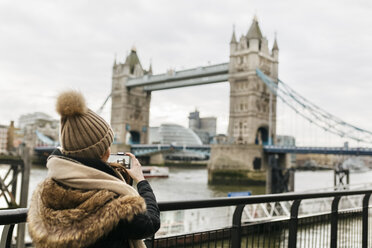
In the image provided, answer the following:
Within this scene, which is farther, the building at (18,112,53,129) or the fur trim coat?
the building at (18,112,53,129)

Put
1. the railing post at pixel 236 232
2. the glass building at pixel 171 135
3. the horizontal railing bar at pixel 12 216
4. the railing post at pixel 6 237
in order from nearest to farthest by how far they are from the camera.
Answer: the horizontal railing bar at pixel 12 216, the railing post at pixel 6 237, the railing post at pixel 236 232, the glass building at pixel 171 135

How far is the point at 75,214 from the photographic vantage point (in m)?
1.20

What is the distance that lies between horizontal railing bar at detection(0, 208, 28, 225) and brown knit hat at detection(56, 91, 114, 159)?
358 millimetres

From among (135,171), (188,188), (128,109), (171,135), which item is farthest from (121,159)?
(171,135)

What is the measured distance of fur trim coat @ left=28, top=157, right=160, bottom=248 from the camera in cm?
120

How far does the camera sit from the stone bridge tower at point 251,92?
3694 centimetres

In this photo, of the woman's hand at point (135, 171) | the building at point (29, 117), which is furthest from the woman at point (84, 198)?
the building at point (29, 117)

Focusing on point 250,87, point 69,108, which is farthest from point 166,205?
point 250,87

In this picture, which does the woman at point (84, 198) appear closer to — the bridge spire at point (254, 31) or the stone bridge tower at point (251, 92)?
the stone bridge tower at point (251, 92)

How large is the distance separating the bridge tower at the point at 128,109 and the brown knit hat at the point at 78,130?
50.9 m

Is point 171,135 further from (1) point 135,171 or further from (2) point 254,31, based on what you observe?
(1) point 135,171

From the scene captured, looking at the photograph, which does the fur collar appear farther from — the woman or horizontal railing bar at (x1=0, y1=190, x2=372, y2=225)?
horizontal railing bar at (x1=0, y1=190, x2=372, y2=225)

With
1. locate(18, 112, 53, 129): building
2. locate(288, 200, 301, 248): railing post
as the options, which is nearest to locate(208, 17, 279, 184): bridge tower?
locate(288, 200, 301, 248): railing post

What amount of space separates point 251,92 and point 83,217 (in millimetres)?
36628
